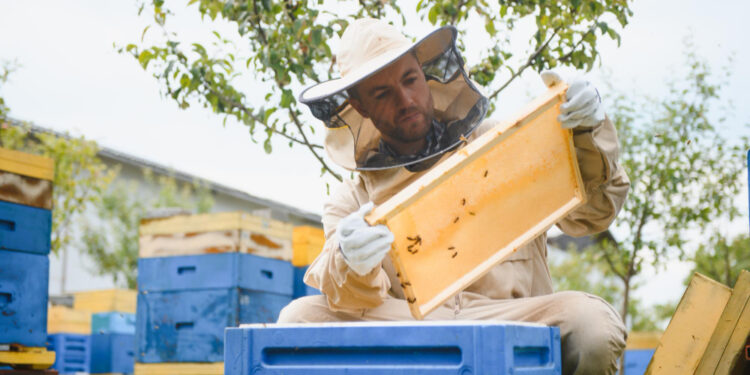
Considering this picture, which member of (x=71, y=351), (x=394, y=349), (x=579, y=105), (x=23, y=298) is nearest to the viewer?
(x=394, y=349)

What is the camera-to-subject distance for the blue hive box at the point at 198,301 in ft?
14.8

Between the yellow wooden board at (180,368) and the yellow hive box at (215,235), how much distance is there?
682 millimetres

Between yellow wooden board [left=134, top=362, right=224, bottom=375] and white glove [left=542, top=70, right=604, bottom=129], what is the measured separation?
310 centimetres

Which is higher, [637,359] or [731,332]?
[731,332]

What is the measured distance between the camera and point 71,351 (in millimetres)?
6992

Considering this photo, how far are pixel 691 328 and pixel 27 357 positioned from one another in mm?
3046

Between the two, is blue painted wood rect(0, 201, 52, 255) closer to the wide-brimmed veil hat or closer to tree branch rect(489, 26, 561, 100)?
the wide-brimmed veil hat

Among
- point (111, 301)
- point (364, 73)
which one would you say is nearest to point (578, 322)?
point (364, 73)

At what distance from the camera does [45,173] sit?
3.85m

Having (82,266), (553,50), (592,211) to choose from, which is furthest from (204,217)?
(82,266)

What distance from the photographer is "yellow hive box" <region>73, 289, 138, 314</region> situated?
7750 mm

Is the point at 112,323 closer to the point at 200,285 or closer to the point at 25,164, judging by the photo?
the point at 200,285

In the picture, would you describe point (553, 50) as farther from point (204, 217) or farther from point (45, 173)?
point (45, 173)

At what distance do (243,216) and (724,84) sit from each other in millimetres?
4262
